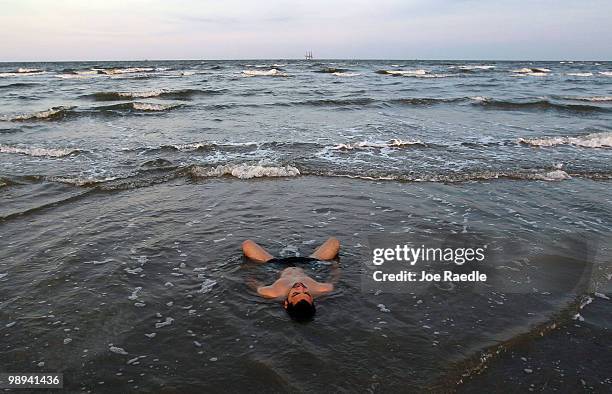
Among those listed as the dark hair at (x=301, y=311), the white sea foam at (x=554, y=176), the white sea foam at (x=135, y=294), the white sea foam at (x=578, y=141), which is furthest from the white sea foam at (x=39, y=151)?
the white sea foam at (x=578, y=141)

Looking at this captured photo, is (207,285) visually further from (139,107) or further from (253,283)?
(139,107)

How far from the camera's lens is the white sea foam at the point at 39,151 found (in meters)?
12.8

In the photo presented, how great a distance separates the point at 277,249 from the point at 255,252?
581 millimetres

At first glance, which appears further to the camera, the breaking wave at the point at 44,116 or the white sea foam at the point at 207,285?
the breaking wave at the point at 44,116

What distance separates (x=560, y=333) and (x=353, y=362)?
2332 mm

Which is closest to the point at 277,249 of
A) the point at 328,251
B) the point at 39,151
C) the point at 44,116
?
the point at 328,251

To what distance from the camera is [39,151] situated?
13055 mm

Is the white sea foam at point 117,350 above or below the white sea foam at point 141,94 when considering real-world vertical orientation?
below

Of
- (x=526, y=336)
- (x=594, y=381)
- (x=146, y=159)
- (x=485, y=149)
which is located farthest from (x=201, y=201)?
(x=485, y=149)

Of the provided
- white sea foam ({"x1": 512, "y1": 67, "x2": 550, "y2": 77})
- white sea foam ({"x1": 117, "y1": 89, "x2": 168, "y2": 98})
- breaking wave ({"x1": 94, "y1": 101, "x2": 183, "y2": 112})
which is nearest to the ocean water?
breaking wave ({"x1": 94, "y1": 101, "x2": 183, "y2": 112})

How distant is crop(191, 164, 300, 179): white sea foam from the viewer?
10906mm

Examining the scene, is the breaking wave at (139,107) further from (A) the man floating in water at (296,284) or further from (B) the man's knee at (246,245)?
(A) the man floating in water at (296,284)

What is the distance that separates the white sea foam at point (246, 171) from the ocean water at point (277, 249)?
0.15 ft

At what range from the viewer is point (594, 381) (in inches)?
158
